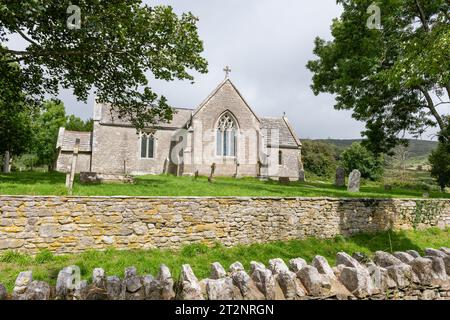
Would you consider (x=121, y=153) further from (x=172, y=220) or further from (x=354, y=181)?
(x=172, y=220)

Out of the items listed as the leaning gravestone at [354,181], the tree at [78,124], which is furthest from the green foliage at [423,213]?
the tree at [78,124]

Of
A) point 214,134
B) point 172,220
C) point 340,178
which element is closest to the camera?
→ point 172,220

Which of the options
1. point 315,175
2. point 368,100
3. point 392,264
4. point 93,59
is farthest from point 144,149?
point 315,175

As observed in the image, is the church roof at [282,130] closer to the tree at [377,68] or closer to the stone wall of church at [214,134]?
the stone wall of church at [214,134]

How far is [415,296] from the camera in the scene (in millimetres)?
3654

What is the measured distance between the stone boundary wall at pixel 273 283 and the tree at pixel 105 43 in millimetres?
12411

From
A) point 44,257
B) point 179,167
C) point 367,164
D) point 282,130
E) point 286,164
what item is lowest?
point 44,257

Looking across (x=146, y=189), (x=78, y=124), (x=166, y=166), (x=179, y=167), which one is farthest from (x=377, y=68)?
(x=78, y=124)

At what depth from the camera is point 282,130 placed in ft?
131

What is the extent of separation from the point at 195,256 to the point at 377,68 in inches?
675

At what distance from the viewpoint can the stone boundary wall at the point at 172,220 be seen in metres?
8.02

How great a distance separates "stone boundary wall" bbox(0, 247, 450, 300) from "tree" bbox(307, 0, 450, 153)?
28.9 feet

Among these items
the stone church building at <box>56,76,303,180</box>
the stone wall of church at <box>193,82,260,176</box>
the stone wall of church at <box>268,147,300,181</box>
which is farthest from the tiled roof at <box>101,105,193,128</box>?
the stone wall of church at <box>268,147,300,181</box>
